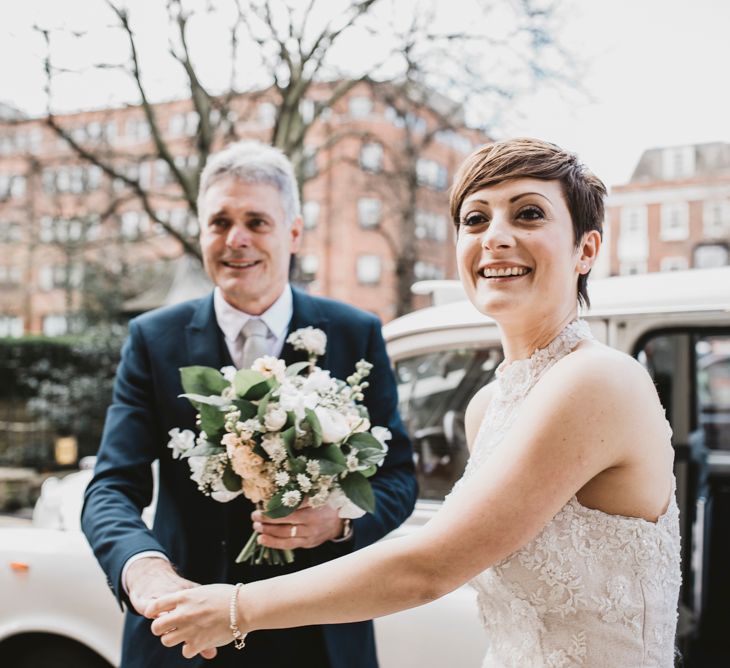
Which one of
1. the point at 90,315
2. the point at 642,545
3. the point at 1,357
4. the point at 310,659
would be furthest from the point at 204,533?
the point at 90,315

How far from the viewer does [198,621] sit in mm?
1437

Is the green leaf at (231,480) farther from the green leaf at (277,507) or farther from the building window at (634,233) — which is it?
the building window at (634,233)

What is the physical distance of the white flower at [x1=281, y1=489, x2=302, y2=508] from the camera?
1.67 meters

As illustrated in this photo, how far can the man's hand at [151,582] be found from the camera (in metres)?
1.63

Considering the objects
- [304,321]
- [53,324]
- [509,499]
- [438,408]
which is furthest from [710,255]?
[53,324]

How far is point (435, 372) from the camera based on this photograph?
2.94m

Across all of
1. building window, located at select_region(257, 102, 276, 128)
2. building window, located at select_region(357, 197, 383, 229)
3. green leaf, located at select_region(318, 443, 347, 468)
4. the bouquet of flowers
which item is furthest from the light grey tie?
building window, located at select_region(357, 197, 383, 229)

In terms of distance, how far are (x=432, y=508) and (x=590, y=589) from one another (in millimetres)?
1469

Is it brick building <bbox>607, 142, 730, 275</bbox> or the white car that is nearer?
the white car

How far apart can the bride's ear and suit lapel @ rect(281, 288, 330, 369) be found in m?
0.92

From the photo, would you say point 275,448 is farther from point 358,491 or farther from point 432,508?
point 432,508

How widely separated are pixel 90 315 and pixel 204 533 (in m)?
19.3

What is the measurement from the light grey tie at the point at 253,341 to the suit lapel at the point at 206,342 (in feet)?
0.18

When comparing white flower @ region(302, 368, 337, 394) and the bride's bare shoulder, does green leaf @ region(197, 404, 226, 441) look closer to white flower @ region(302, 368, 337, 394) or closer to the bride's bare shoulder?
white flower @ region(302, 368, 337, 394)
